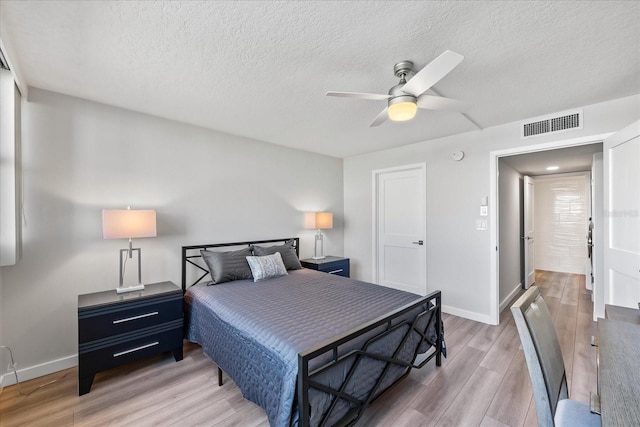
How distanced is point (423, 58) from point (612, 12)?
95 centimetres

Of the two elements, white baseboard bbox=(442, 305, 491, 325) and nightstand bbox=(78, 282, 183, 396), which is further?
white baseboard bbox=(442, 305, 491, 325)

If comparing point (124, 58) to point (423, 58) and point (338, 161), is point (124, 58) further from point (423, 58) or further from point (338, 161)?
point (338, 161)

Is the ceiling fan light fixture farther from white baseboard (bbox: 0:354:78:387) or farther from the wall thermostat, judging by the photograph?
white baseboard (bbox: 0:354:78:387)

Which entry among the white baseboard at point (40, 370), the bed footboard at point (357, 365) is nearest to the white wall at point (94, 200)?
the white baseboard at point (40, 370)

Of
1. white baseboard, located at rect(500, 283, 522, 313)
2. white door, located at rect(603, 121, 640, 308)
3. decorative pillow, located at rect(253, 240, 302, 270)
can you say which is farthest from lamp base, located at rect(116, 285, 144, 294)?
white baseboard, located at rect(500, 283, 522, 313)

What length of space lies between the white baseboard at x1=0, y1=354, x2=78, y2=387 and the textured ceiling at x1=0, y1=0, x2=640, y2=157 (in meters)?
2.37

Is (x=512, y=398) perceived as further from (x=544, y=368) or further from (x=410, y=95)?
(x=410, y=95)

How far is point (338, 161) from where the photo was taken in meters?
5.07

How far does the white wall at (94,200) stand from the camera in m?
2.30

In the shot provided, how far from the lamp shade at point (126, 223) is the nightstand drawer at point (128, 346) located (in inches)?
32.8

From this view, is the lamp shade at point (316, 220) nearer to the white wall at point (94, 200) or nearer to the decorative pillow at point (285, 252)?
the decorative pillow at point (285, 252)

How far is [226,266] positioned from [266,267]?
17.1 inches

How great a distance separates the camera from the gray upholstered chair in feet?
3.42

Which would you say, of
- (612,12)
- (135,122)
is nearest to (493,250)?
(612,12)
